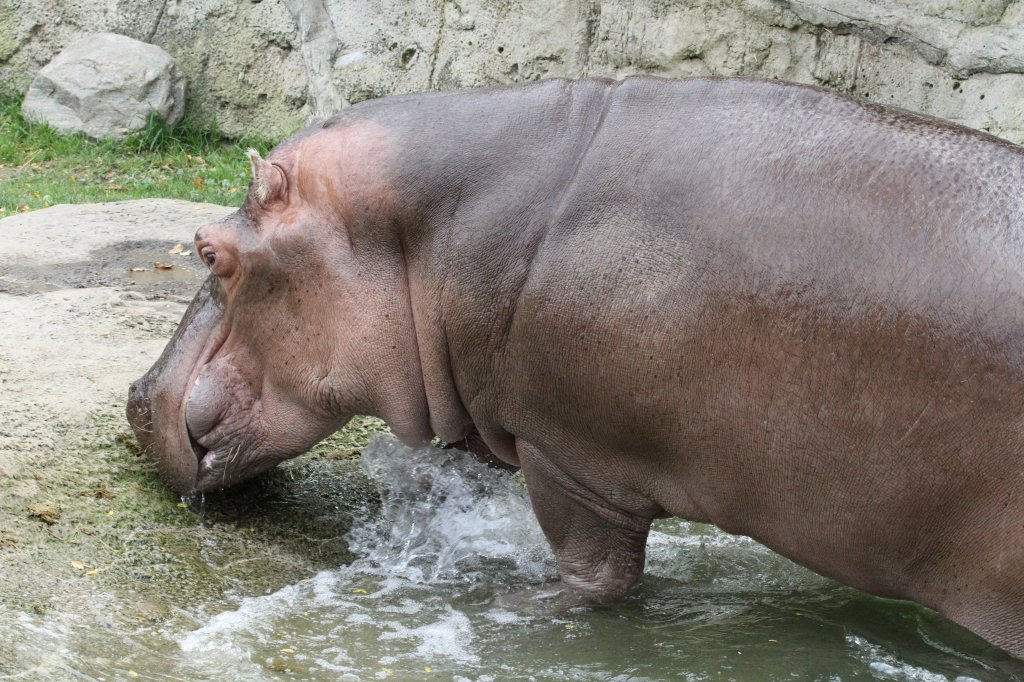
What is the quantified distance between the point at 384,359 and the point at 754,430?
1276mm

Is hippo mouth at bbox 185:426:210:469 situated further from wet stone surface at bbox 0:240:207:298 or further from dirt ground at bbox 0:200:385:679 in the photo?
wet stone surface at bbox 0:240:207:298

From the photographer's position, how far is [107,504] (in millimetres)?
4391

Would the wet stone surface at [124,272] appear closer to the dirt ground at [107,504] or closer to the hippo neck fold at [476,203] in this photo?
the dirt ground at [107,504]

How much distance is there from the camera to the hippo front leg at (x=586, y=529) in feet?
13.2

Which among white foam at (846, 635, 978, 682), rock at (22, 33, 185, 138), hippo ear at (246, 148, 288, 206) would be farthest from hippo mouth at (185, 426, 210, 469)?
rock at (22, 33, 185, 138)

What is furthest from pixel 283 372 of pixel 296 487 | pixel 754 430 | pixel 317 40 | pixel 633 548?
pixel 317 40

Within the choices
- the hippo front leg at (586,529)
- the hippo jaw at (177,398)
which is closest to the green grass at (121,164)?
the hippo jaw at (177,398)

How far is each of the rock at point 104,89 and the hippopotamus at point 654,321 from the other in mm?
6195

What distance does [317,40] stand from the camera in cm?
962

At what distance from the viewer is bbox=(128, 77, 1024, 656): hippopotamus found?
3.18m

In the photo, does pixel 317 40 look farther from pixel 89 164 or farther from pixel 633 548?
pixel 633 548

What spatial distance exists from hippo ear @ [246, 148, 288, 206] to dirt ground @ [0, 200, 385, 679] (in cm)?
117

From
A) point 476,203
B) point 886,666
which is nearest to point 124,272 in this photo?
point 476,203

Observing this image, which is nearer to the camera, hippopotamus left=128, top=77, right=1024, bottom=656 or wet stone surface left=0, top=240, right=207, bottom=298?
hippopotamus left=128, top=77, right=1024, bottom=656
